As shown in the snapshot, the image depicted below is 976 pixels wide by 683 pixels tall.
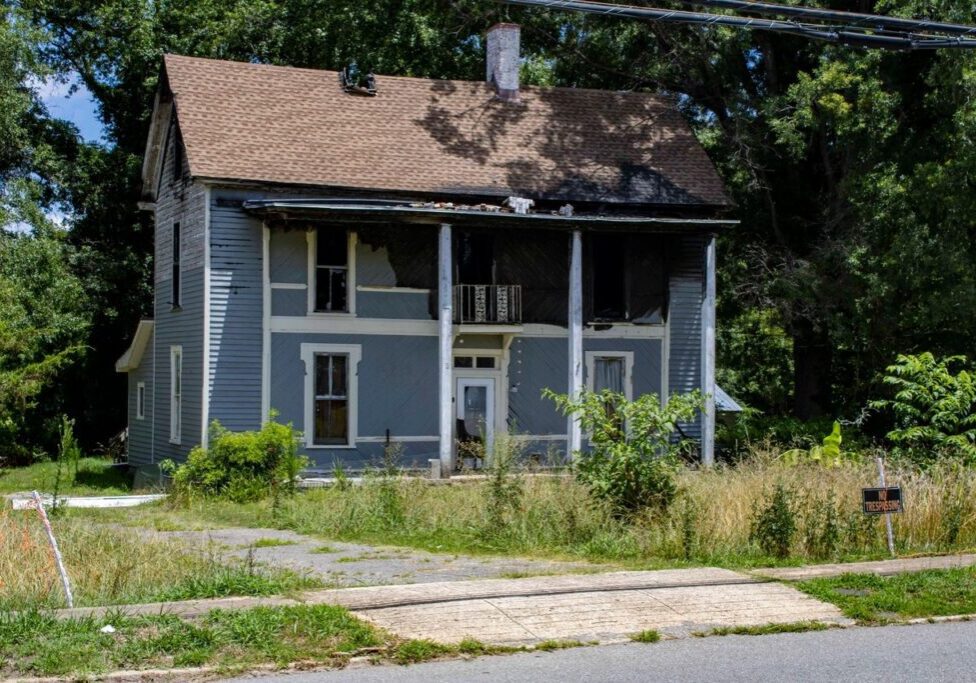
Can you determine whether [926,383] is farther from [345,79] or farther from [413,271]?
[345,79]

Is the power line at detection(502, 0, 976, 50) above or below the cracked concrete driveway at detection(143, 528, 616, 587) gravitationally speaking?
above

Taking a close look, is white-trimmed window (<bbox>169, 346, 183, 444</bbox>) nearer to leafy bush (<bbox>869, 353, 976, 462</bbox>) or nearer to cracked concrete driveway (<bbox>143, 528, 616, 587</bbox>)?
cracked concrete driveway (<bbox>143, 528, 616, 587</bbox>)

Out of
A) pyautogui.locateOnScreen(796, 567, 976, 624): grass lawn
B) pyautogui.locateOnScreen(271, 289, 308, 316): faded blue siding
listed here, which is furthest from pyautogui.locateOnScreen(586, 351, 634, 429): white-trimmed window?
pyautogui.locateOnScreen(796, 567, 976, 624): grass lawn

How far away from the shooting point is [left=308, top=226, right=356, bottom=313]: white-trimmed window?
2581 centimetres

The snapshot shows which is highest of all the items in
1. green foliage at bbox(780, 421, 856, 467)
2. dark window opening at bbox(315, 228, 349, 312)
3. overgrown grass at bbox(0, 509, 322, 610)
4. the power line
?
the power line

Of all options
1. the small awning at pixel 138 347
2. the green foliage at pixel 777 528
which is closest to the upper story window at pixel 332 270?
the small awning at pixel 138 347

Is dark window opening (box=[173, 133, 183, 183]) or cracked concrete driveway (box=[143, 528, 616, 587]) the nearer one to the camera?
cracked concrete driveway (box=[143, 528, 616, 587])

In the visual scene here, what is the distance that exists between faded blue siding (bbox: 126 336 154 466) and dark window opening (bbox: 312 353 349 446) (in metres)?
5.26

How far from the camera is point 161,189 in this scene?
2919cm

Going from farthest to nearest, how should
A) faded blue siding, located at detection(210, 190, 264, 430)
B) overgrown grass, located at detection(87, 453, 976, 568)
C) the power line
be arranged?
faded blue siding, located at detection(210, 190, 264, 430) → overgrown grass, located at detection(87, 453, 976, 568) → the power line

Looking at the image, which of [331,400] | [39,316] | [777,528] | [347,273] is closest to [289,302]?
[347,273]

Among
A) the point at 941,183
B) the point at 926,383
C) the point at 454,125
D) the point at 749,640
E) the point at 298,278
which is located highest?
the point at 454,125

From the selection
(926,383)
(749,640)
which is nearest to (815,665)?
(749,640)

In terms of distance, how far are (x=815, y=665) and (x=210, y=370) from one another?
17.7m
